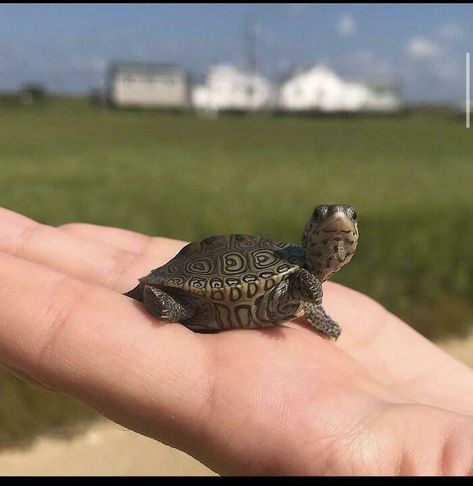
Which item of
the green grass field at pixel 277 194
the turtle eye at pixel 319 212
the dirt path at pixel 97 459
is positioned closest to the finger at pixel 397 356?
the turtle eye at pixel 319 212

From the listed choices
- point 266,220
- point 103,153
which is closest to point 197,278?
point 266,220

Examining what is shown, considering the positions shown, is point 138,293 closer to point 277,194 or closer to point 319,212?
point 319,212

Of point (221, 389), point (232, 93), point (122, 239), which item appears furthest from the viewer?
point (232, 93)

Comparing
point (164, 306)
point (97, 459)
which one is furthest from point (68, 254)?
point (97, 459)

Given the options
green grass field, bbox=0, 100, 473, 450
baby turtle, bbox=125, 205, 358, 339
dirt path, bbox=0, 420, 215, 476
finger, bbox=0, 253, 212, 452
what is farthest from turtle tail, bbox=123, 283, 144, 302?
green grass field, bbox=0, 100, 473, 450

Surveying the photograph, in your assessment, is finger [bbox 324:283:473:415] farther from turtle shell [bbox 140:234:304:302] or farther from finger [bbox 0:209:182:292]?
finger [bbox 0:209:182:292]

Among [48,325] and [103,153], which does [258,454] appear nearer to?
[48,325]

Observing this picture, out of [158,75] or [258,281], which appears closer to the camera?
[258,281]
